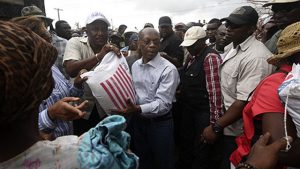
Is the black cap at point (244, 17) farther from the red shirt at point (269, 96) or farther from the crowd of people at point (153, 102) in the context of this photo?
the red shirt at point (269, 96)

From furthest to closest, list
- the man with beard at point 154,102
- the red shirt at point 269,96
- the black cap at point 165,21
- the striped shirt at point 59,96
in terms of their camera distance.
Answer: the black cap at point 165,21 < the man with beard at point 154,102 < the striped shirt at point 59,96 < the red shirt at point 269,96

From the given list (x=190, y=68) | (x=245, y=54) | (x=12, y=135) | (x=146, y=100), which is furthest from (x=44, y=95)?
(x=190, y=68)

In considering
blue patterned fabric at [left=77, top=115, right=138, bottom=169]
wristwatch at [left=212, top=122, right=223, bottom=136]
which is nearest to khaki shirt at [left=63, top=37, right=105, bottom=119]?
wristwatch at [left=212, top=122, right=223, bottom=136]

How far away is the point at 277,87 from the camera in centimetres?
165

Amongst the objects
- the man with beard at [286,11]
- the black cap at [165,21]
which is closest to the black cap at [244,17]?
the man with beard at [286,11]

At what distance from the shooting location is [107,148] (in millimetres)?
1071

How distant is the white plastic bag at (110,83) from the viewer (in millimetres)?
2482

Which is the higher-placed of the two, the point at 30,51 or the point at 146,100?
the point at 30,51

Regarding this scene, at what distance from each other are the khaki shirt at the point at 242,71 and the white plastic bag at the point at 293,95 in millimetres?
964

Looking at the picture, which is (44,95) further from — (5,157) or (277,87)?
(277,87)

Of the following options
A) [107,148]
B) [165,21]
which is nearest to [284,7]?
[107,148]

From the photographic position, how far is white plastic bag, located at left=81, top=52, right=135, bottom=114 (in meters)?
2.48

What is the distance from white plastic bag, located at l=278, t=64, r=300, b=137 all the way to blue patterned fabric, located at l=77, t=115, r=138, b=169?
84 cm

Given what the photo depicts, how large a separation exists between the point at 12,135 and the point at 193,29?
11.0ft
